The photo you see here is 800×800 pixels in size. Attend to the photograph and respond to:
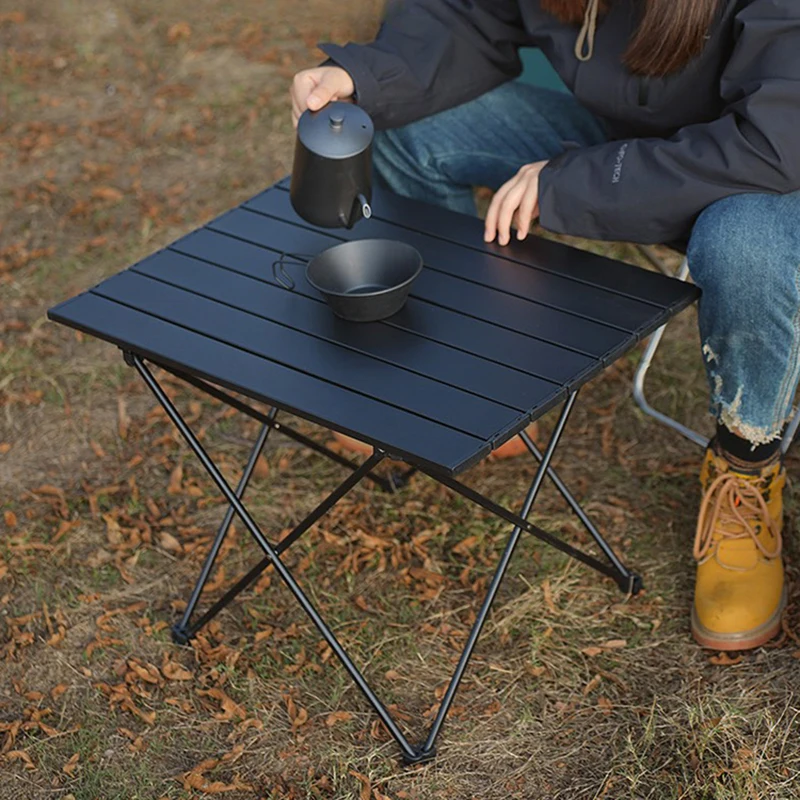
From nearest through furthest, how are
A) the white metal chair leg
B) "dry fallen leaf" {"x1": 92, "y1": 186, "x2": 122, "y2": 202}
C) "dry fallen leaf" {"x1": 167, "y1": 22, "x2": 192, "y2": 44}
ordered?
the white metal chair leg
"dry fallen leaf" {"x1": 92, "y1": 186, "x2": 122, "y2": 202}
"dry fallen leaf" {"x1": 167, "y1": 22, "x2": 192, "y2": 44}

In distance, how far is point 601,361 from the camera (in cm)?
214

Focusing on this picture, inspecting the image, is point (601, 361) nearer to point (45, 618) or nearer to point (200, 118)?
point (45, 618)

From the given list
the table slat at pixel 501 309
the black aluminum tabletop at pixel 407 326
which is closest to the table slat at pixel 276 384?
the black aluminum tabletop at pixel 407 326

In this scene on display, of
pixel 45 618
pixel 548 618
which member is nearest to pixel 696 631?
pixel 548 618

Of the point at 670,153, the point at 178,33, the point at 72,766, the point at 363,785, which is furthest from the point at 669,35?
the point at 178,33

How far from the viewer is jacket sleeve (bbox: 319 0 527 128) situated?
2.64 meters

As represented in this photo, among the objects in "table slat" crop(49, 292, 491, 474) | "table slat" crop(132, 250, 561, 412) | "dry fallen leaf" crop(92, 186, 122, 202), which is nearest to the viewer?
"table slat" crop(49, 292, 491, 474)

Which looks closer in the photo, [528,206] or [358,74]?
[528,206]

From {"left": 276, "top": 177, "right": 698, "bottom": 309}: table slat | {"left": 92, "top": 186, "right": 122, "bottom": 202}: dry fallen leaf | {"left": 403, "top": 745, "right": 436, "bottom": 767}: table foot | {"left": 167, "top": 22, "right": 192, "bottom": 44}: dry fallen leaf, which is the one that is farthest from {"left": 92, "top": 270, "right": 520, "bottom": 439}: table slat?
{"left": 167, "top": 22, "right": 192, "bottom": 44}: dry fallen leaf

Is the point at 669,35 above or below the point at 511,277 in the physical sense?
above

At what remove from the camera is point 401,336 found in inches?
87.8

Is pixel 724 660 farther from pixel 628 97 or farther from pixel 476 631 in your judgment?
pixel 628 97

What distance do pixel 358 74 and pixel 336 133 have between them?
0.39 metres

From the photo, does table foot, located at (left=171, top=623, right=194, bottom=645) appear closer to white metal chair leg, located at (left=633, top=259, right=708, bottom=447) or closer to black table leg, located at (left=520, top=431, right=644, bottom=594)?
black table leg, located at (left=520, top=431, right=644, bottom=594)
